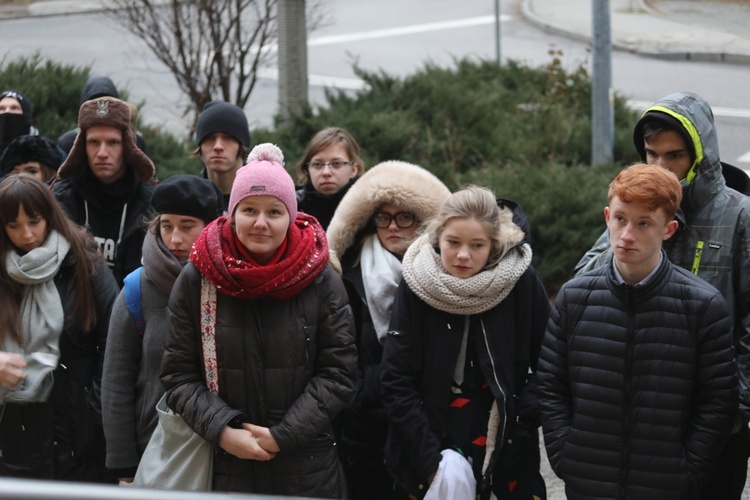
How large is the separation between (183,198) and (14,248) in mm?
789

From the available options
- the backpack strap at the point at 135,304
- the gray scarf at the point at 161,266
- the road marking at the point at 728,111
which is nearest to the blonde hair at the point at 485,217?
the gray scarf at the point at 161,266

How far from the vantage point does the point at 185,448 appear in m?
4.11

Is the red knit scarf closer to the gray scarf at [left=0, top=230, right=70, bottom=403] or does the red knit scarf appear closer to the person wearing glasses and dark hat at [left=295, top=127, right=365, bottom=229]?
the gray scarf at [left=0, top=230, right=70, bottom=403]

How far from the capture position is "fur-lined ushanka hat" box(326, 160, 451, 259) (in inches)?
190

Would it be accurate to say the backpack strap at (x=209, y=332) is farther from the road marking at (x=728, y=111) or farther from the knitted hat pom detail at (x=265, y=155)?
the road marking at (x=728, y=111)

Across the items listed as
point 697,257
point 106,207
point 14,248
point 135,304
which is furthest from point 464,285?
point 106,207

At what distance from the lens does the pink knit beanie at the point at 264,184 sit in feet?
13.5

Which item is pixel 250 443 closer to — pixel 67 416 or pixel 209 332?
pixel 209 332

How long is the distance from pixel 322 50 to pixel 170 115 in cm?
501

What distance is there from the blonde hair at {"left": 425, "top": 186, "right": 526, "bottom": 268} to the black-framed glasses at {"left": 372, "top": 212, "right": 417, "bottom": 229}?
51 centimetres

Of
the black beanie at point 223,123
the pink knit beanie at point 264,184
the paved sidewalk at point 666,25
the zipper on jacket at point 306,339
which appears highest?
the paved sidewalk at point 666,25

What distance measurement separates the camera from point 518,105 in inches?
435

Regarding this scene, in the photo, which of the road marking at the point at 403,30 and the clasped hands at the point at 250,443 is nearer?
the clasped hands at the point at 250,443

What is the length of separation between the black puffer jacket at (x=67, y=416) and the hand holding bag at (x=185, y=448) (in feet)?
1.60
